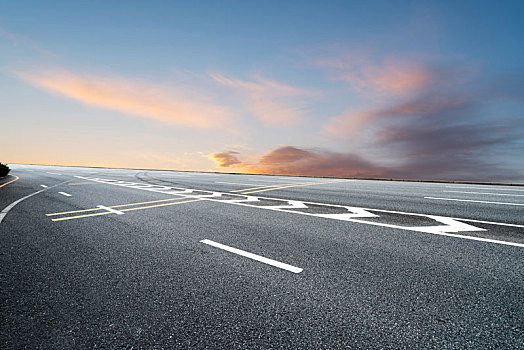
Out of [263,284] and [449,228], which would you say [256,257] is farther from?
[449,228]

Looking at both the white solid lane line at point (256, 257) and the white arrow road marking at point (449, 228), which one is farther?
the white arrow road marking at point (449, 228)

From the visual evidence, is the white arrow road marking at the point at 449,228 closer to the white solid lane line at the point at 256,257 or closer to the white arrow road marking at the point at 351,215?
the white arrow road marking at the point at 351,215

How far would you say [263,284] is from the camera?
327cm

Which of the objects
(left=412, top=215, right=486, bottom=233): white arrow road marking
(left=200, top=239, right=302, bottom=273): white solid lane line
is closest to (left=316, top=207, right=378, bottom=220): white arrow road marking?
(left=412, top=215, right=486, bottom=233): white arrow road marking

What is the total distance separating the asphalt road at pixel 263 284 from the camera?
7.71ft

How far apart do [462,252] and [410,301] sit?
219 cm

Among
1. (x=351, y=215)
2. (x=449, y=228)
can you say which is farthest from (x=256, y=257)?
(x=449, y=228)

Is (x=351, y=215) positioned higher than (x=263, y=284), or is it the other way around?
(x=351, y=215)

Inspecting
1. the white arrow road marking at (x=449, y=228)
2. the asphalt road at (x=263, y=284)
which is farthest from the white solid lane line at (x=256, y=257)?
the white arrow road marking at (x=449, y=228)

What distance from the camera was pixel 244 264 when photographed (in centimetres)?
389

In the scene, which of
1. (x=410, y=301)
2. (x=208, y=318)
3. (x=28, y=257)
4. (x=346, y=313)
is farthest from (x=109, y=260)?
(x=410, y=301)

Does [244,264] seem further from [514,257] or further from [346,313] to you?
[514,257]

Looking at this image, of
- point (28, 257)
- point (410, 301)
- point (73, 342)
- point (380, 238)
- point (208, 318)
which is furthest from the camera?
point (380, 238)

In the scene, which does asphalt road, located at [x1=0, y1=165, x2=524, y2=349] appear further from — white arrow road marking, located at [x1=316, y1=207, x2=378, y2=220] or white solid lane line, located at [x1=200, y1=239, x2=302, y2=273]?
white arrow road marking, located at [x1=316, y1=207, x2=378, y2=220]
